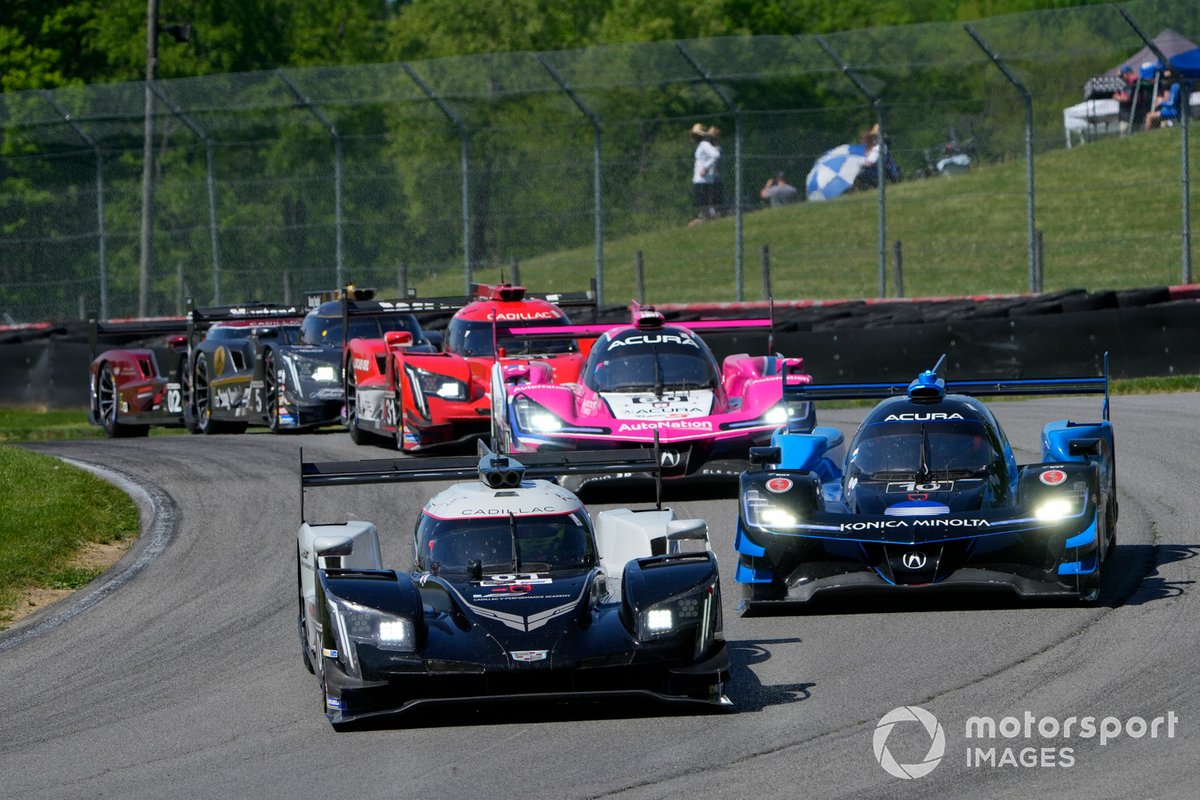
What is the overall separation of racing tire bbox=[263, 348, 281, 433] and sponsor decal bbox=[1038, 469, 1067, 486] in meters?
13.5

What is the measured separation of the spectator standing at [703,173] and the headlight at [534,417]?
12.5 metres

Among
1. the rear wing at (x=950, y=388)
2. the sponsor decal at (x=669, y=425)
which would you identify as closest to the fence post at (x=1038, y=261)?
the sponsor decal at (x=669, y=425)

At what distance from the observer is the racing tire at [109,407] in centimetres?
2559

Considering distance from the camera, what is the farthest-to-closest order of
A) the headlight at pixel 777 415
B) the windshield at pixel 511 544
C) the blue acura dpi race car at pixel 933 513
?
the headlight at pixel 777 415, the blue acura dpi race car at pixel 933 513, the windshield at pixel 511 544

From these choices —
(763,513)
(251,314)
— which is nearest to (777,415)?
(763,513)

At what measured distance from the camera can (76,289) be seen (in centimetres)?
3247

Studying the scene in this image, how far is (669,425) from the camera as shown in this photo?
1568 cm

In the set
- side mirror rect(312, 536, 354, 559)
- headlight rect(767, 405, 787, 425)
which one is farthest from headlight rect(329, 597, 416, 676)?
headlight rect(767, 405, 787, 425)

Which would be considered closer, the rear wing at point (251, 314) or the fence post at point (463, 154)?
the rear wing at point (251, 314)

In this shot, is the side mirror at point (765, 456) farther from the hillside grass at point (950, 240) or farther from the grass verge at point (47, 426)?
the hillside grass at point (950, 240)

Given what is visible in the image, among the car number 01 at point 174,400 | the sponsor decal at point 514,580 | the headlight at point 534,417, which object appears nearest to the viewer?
the sponsor decal at point 514,580

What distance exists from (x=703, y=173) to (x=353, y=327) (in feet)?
24.7

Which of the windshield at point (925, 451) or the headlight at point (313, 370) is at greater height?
the headlight at point (313, 370)

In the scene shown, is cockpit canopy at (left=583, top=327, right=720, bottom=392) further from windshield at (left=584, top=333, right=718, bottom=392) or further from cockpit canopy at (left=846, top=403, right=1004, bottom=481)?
cockpit canopy at (left=846, top=403, right=1004, bottom=481)
